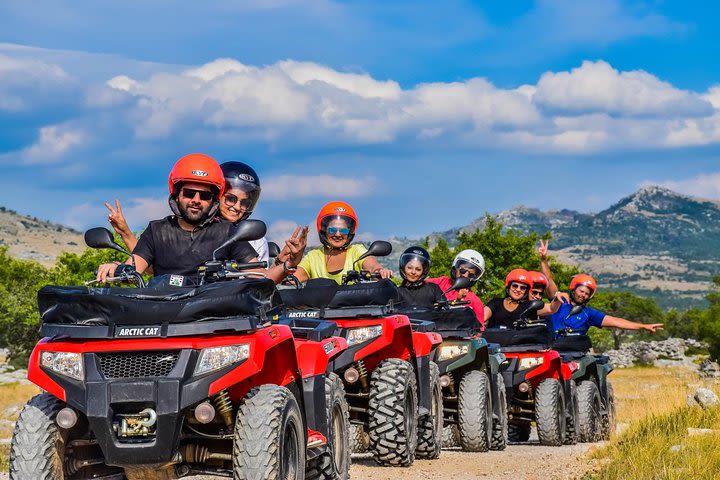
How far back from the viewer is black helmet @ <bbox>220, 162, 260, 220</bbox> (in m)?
11.5

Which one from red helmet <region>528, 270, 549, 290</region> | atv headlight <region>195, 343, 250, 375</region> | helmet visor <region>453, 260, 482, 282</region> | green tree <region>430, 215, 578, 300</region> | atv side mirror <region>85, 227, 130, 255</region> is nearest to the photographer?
atv headlight <region>195, 343, 250, 375</region>

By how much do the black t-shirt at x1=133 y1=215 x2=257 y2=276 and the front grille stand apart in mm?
1441

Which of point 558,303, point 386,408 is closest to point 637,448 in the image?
point 386,408

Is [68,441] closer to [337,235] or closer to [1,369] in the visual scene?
[337,235]

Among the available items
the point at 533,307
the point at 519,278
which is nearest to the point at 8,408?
the point at 519,278

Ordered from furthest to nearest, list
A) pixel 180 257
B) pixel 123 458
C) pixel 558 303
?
pixel 558 303, pixel 180 257, pixel 123 458

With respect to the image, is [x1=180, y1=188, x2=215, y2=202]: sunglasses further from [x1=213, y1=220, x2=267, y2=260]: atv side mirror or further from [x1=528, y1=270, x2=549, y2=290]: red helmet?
[x1=528, y1=270, x2=549, y2=290]: red helmet

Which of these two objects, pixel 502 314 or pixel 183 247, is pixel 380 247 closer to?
pixel 183 247

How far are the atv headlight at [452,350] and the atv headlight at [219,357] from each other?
288 inches

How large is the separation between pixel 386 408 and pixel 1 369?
55749 mm

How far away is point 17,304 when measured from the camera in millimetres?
71500

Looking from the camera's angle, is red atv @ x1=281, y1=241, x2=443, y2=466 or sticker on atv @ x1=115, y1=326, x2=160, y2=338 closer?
sticker on atv @ x1=115, y1=326, x2=160, y2=338

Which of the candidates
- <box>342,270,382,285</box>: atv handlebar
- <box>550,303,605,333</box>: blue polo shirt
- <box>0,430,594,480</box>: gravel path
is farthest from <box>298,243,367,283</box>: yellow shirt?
<box>550,303,605,333</box>: blue polo shirt

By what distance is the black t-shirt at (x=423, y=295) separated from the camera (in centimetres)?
1489
